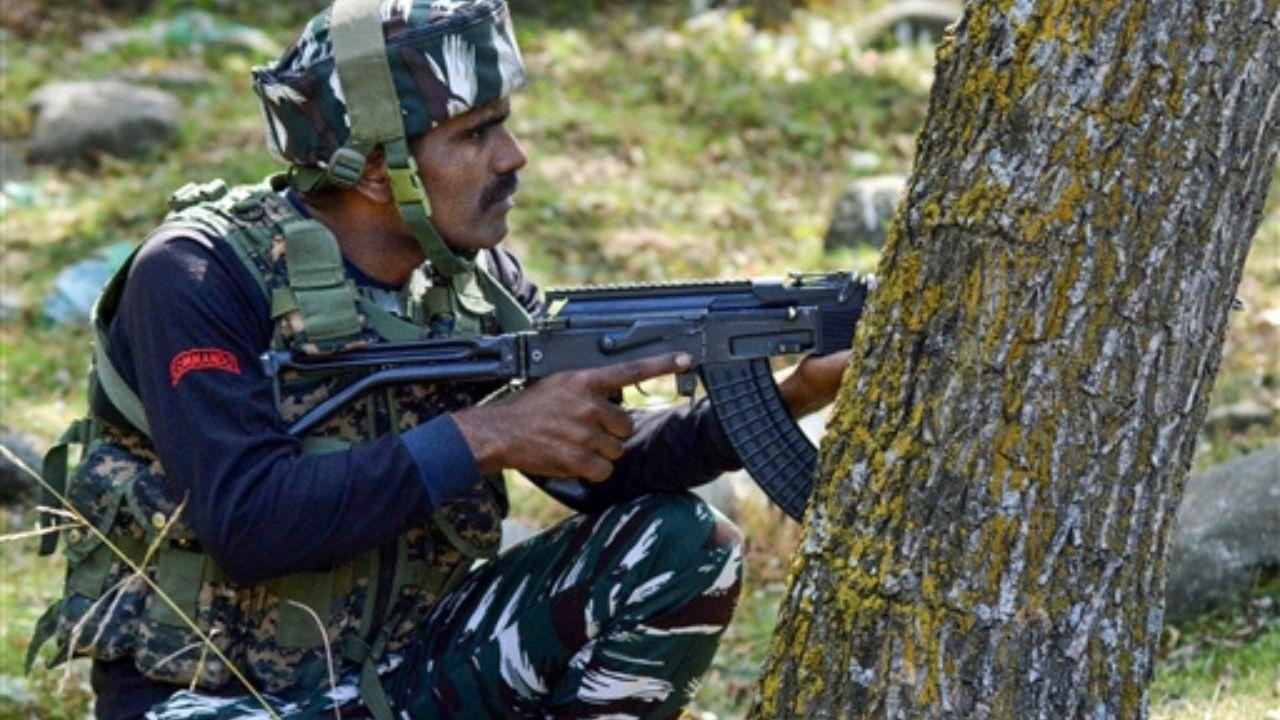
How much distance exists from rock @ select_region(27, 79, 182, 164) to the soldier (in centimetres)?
672

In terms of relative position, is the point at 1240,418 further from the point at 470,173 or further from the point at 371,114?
the point at 371,114

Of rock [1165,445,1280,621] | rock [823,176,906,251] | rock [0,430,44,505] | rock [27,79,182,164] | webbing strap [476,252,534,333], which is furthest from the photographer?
rock [27,79,182,164]

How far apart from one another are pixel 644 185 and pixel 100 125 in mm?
3034

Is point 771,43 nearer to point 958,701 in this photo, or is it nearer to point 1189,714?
point 1189,714

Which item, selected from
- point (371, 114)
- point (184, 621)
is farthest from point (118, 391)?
point (371, 114)

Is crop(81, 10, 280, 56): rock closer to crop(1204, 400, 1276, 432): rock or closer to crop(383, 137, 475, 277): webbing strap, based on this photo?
crop(1204, 400, 1276, 432): rock

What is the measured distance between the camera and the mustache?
152 inches

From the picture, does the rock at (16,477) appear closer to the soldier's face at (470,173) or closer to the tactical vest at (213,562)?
the tactical vest at (213,562)

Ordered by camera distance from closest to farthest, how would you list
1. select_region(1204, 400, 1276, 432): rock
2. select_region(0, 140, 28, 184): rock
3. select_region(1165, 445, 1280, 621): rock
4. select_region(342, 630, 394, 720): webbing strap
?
select_region(342, 630, 394, 720): webbing strap
select_region(1165, 445, 1280, 621): rock
select_region(1204, 400, 1276, 432): rock
select_region(0, 140, 28, 184): rock

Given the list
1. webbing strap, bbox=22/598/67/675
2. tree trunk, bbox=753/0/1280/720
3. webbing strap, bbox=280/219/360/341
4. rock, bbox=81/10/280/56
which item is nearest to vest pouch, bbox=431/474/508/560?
webbing strap, bbox=280/219/360/341

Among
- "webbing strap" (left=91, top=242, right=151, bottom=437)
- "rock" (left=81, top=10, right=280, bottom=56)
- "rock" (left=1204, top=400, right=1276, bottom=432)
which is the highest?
"webbing strap" (left=91, top=242, right=151, bottom=437)

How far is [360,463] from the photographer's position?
3580mm

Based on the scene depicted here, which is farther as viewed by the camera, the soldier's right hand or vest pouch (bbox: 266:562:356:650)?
vest pouch (bbox: 266:562:356:650)

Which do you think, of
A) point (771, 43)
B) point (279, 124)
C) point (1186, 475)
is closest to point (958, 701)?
point (1186, 475)
